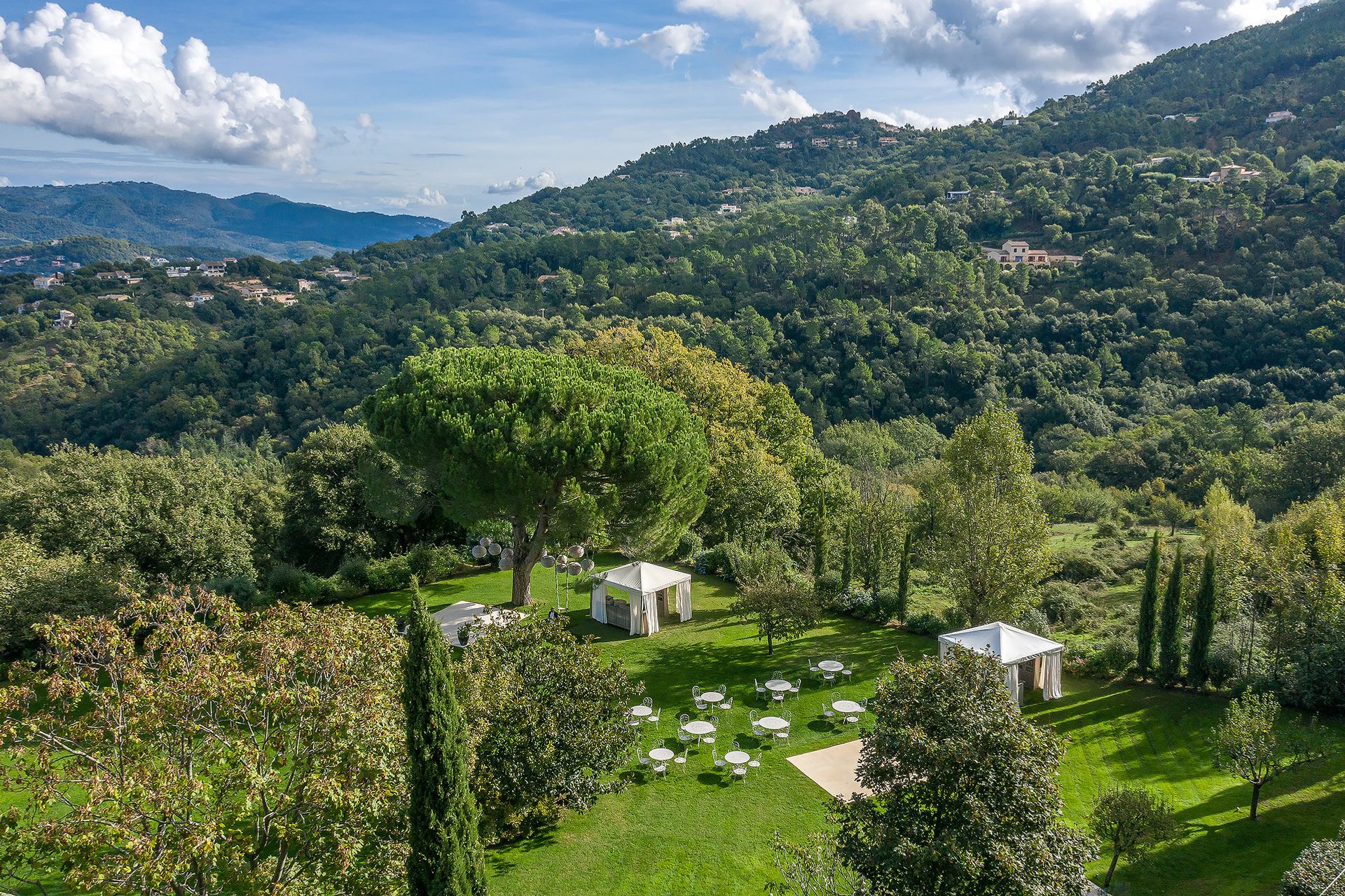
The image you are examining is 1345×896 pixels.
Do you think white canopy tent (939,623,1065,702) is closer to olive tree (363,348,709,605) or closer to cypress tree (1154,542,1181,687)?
cypress tree (1154,542,1181,687)

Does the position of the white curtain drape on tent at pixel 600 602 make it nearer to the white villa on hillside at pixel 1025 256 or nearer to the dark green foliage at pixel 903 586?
the dark green foliage at pixel 903 586

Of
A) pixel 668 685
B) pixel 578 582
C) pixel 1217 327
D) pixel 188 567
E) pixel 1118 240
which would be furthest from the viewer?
pixel 1118 240

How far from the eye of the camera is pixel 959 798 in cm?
695

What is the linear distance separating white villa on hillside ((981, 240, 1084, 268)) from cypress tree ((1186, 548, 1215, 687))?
2258 inches

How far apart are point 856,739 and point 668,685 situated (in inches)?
172

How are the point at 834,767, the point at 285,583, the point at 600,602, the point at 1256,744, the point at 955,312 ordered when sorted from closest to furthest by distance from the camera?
the point at 1256,744, the point at 834,767, the point at 600,602, the point at 285,583, the point at 955,312

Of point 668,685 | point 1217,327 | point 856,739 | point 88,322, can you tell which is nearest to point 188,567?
point 668,685

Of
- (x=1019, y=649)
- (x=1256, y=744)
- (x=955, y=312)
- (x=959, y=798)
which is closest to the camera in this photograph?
(x=959, y=798)

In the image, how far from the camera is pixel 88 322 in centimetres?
7475

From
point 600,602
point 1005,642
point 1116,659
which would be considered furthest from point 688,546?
point 1116,659

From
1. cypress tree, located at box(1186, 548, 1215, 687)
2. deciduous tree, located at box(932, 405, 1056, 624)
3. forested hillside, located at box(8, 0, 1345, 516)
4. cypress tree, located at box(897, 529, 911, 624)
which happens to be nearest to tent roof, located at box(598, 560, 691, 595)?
cypress tree, located at box(897, 529, 911, 624)

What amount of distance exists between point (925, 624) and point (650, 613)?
7170mm

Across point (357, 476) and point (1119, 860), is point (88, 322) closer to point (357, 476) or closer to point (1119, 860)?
point (357, 476)

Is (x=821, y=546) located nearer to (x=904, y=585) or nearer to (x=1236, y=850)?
(x=904, y=585)
